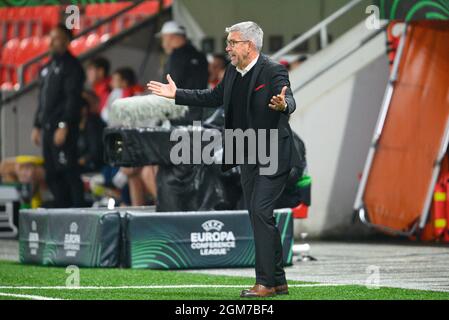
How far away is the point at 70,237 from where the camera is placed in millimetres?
13688

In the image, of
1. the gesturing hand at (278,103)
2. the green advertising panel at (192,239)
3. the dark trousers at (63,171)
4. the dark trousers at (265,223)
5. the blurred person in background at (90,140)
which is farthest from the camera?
the blurred person in background at (90,140)

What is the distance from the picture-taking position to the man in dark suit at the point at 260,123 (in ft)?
33.6

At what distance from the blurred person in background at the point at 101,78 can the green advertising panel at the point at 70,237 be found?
6.19 meters

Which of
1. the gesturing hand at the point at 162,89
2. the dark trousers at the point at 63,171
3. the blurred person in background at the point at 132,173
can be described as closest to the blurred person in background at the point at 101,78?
the blurred person in background at the point at 132,173

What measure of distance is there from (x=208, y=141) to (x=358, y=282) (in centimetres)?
279

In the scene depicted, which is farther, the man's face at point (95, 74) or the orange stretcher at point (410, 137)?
the man's face at point (95, 74)

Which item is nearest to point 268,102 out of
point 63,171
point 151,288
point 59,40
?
point 151,288

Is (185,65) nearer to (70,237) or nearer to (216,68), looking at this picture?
(70,237)

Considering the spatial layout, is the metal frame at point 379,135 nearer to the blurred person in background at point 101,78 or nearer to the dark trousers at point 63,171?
the dark trousers at point 63,171

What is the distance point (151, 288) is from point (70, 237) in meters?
2.66

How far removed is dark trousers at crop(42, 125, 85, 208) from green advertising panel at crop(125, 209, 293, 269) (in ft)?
16.7

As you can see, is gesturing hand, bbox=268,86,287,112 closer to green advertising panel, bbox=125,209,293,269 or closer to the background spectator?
green advertising panel, bbox=125,209,293,269

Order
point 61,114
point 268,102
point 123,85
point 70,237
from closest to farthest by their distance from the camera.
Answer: point 268,102 → point 70,237 → point 61,114 → point 123,85
